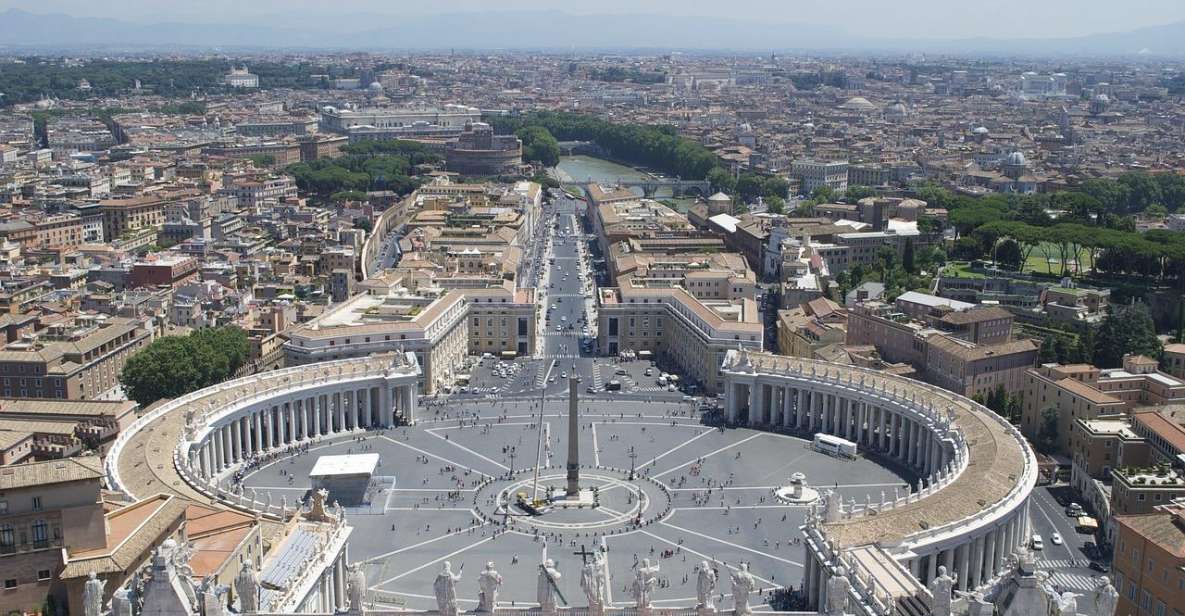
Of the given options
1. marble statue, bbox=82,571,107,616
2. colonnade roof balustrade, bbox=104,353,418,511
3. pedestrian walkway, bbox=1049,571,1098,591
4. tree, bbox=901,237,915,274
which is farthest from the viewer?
tree, bbox=901,237,915,274

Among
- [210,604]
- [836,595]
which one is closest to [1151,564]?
[836,595]

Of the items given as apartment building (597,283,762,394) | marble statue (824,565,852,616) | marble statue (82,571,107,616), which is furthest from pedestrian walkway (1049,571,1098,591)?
marble statue (82,571,107,616)

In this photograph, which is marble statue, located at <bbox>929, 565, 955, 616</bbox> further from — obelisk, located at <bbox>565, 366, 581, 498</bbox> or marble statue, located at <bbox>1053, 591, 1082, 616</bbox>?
obelisk, located at <bbox>565, 366, 581, 498</bbox>

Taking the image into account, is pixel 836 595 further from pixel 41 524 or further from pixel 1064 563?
pixel 1064 563

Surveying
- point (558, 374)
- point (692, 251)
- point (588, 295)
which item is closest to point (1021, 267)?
point (692, 251)

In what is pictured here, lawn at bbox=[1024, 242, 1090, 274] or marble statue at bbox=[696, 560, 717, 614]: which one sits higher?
marble statue at bbox=[696, 560, 717, 614]

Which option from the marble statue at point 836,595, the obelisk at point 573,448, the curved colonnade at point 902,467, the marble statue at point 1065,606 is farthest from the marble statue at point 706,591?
the obelisk at point 573,448

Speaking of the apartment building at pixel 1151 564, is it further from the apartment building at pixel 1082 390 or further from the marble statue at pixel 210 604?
the marble statue at pixel 210 604

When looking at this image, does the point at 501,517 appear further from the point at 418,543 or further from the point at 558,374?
the point at 558,374
